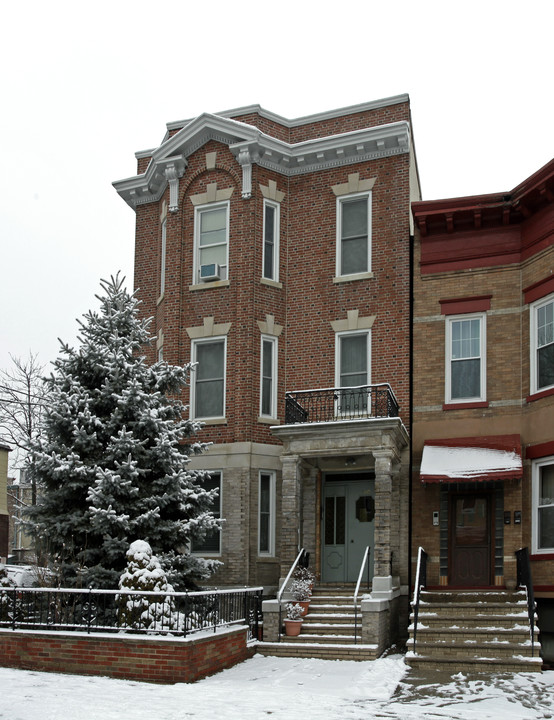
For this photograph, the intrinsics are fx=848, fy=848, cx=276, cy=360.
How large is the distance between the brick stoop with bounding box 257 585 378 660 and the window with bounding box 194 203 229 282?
8175 millimetres

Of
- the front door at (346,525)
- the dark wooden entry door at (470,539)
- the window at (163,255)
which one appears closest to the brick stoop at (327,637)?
the front door at (346,525)

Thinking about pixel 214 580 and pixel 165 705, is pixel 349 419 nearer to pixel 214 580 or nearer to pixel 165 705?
pixel 214 580

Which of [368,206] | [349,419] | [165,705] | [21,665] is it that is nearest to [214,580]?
[349,419]

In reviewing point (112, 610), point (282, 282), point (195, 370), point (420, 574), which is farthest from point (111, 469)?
point (282, 282)

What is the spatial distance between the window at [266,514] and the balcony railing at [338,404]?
1957mm

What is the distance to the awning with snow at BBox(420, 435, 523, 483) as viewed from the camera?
55.7ft

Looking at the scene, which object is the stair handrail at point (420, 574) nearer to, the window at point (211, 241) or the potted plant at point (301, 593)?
the potted plant at point (301, 593)

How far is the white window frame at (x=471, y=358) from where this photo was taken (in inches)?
720

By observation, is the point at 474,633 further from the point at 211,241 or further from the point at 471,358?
the point at 211,241

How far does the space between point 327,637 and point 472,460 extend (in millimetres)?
4692

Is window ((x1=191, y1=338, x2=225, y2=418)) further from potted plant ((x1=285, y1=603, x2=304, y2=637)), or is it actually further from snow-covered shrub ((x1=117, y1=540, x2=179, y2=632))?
snow-covered shrub ((x1=117, y1=540, x2=179, y2=632))

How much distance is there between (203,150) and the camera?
70.4 ft

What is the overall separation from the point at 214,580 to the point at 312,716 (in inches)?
339

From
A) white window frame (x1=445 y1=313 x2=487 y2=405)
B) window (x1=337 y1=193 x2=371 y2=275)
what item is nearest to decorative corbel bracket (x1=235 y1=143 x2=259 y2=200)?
window (x1=337 y1=193 x2=371 y2=275)
